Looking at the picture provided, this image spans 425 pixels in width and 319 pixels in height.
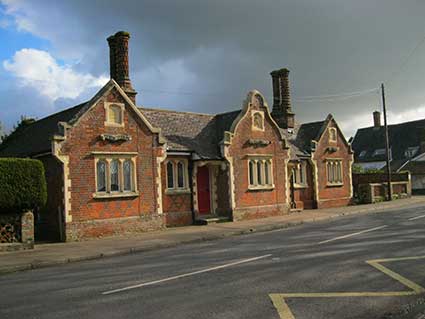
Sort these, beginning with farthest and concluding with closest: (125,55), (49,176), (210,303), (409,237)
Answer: (125,55)
(49,176)
(409,237)
(210,303)

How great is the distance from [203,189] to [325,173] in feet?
37.3

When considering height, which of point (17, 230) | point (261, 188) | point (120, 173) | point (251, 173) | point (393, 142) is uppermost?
point (393, 142)

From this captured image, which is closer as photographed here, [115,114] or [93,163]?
[93,163]

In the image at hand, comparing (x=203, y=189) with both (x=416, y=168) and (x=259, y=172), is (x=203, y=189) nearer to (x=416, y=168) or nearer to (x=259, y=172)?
(x=259, y=172)

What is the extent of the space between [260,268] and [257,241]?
5.48 meters

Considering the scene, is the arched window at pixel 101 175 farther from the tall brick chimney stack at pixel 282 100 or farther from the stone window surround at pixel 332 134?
the stone window surround at pixel 332 134

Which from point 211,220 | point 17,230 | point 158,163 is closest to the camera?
point 17,230

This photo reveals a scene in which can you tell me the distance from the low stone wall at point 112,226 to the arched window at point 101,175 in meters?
1.31

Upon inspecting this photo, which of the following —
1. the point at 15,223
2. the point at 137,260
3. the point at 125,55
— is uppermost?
the point at 125,55

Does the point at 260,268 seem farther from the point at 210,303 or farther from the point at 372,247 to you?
the point at 372,247

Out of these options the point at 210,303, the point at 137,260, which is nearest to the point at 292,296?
the point at 210,303

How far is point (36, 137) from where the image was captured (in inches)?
907

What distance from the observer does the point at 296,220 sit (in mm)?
22719

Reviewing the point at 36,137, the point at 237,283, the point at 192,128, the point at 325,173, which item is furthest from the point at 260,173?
the point at 237,283
